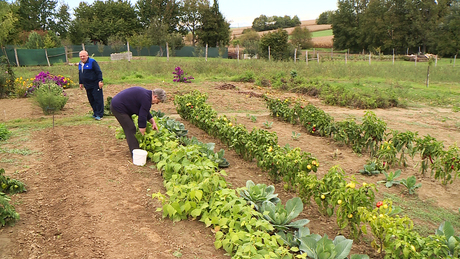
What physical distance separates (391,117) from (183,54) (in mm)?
34209

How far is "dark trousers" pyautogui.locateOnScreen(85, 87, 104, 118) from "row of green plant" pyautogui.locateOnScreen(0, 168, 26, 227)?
386 centimetres

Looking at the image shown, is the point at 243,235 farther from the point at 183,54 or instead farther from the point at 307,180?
the point at 183,54

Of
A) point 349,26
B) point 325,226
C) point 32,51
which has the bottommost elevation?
point 325,226

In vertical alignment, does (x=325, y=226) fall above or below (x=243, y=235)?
below

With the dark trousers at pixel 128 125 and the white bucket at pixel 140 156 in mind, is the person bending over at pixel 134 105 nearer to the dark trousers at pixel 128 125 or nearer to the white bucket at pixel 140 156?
the dark trousers at pixel 128 125

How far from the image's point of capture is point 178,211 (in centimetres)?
365

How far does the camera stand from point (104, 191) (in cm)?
433

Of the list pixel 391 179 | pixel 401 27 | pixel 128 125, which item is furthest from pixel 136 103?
pixel 401 27

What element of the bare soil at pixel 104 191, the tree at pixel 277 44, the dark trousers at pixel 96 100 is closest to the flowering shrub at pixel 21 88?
the bare soil at pixel 104 191

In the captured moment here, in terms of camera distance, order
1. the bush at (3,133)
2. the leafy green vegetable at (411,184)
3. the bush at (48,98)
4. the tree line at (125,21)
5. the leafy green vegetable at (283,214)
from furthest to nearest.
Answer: the tree line at (125,21) < the bush at (48,98) < the bush at (3,133) < the leafy green vegetable at (411,184) < the leafy green vegetable at (283,214)

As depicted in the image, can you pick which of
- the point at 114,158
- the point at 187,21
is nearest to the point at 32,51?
the point at 114,158

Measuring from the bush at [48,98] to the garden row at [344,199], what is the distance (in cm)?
404

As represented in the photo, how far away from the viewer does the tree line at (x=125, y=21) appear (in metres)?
43.6

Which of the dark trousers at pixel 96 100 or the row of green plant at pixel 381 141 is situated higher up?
the dark trousers at pixel 96 100
